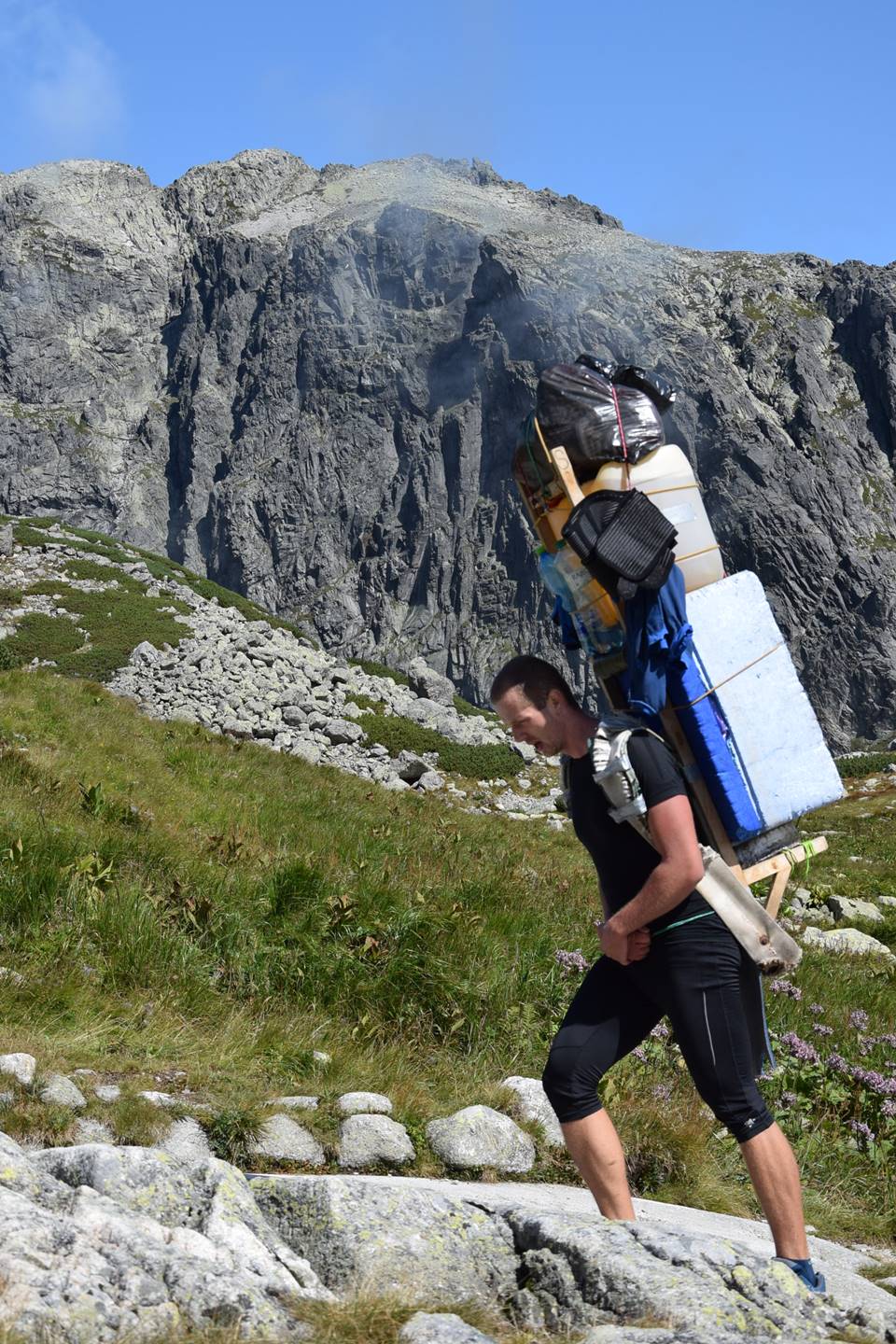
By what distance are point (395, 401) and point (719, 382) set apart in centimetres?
3963

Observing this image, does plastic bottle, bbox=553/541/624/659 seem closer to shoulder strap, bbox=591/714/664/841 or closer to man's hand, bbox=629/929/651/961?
shoulder strap, bbox=591/714/664/841

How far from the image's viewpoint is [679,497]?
4.17m

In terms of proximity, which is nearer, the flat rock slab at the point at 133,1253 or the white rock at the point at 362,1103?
the flat rock slab at the point at 133,1253

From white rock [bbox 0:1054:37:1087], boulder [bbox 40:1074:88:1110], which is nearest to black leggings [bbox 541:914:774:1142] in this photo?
boulder [bbox 40:1074:88:1110]

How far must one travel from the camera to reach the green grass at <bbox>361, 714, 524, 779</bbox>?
28.1m

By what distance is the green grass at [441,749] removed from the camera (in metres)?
28.1

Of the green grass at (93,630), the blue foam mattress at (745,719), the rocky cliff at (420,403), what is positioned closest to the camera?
the blue foam mattress at (745,719)

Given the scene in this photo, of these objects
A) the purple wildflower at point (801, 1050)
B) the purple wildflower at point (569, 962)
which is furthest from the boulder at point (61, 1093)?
the purple wildflower at point (801, 1050)

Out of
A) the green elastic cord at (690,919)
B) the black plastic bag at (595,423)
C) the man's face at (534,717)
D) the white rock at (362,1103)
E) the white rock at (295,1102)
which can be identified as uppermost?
the black plastic bag at (595,423)

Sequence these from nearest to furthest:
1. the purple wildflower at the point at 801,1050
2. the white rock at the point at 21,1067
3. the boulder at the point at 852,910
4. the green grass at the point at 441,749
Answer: the white rock at the point at 21,1067
the purple wildflower at the point at 801,1050
the boulder at the point at 852,910
the green grass at the point at 441,749

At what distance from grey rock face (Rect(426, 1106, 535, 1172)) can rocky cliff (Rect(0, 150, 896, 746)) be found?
98.6m

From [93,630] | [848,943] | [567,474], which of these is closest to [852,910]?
[848,943]

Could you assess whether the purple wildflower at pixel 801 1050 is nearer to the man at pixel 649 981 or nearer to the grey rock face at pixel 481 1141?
the grey rock face at pixel 481 1141

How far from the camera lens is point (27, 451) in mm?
135750
